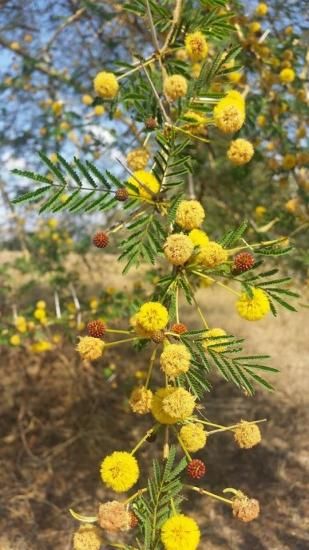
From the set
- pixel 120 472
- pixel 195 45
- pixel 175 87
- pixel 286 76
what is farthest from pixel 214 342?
pixel 286 76

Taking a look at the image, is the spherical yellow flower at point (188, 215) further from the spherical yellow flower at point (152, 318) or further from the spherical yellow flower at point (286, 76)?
the spherical yellow flower at point (286, 76)

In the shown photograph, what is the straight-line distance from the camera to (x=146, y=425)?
16.9 feet

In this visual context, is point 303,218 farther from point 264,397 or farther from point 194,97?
point 264,397

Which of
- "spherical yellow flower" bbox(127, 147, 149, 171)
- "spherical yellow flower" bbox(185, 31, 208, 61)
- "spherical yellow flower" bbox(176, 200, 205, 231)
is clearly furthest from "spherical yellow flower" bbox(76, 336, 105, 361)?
"spherical yellow flower" bbox(185, 31, 208, 61)

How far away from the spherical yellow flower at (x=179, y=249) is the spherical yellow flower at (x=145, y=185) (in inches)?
9.5

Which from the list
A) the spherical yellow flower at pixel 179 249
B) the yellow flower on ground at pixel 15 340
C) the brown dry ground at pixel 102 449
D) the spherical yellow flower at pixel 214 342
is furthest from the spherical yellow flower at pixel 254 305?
the yellow flower on ground at pixel 15 340

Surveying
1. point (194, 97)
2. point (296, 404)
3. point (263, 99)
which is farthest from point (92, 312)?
point (194, 97)

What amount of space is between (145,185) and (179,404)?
598 mm

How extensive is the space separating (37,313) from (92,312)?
44 cm

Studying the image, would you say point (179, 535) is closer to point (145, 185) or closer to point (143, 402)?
point (143, 402)

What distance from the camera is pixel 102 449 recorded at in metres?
4.81

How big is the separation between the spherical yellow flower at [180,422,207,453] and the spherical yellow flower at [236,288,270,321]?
312 mm

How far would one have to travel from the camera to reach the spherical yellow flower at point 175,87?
64.8 inches

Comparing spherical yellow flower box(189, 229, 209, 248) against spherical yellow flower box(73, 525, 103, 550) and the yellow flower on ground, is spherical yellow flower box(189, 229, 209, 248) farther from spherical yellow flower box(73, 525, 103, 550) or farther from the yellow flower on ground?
the yellow flower on ground
